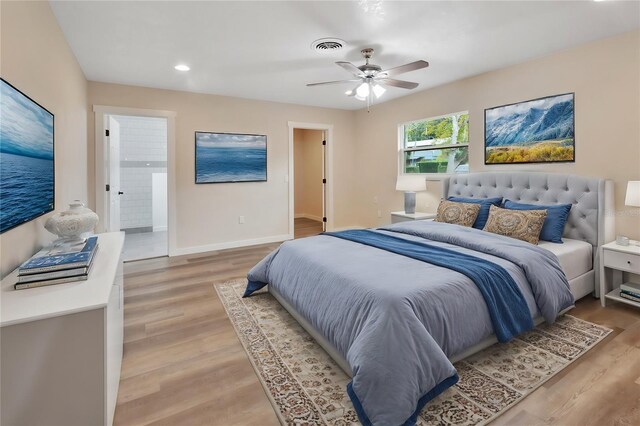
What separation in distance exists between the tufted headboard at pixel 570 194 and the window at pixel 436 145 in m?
0.62

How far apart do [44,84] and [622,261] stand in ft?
15.3

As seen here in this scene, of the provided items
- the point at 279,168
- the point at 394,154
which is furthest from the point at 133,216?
the point at 394,154

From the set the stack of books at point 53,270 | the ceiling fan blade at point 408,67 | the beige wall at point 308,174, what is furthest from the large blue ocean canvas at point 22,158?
the beige wall at point 308,174

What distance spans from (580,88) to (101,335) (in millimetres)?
4273

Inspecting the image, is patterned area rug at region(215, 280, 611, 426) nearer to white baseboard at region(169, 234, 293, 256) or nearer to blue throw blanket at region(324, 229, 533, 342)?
blue throw blanket at region(324, 229, 533, 342)

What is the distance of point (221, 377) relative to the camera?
6.42 ft

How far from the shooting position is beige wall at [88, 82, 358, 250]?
4.55 meters

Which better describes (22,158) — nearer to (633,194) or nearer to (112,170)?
(112,170)

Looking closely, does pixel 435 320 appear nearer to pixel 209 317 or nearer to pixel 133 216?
pixel 209 317

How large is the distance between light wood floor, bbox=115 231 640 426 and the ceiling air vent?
2.59 m

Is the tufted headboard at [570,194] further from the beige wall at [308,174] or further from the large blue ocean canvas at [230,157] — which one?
the beige wall at [308,174]

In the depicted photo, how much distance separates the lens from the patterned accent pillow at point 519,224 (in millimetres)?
2967

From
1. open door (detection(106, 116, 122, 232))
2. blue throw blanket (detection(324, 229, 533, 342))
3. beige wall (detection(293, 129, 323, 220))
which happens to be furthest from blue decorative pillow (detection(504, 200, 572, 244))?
beige wall (detection(293, 129, 323, 220))

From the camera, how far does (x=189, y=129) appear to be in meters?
4.78
